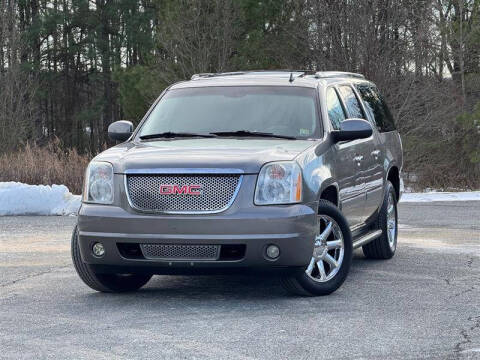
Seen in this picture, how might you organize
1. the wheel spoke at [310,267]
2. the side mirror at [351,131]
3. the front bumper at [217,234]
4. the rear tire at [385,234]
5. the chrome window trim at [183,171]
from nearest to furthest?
the front bumper at [217,234]
the chrome window trim at [183,171]
the wheel spoke at [310,267]
the side mirror at [351,131]
the rear tire at [385,234]

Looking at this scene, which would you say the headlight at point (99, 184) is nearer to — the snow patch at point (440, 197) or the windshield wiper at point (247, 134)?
the windshield wiper at point (247, 134)

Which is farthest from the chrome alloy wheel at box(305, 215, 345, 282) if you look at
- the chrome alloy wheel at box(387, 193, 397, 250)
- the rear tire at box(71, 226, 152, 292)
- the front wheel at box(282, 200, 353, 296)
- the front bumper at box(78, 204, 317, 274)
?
the chrome alloy wheel at box(387, 193, 397, 250)

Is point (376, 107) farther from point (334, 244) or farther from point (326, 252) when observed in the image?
point (326, 252)

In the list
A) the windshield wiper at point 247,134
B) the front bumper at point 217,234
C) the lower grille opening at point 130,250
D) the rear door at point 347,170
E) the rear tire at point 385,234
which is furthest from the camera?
the rear tire at point 385,234

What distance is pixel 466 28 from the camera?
2750cm

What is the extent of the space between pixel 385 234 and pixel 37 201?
7.91m

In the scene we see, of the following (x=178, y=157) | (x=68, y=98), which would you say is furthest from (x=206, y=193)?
(x=68, y=98)

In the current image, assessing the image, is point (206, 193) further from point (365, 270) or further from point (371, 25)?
point (371, 25)

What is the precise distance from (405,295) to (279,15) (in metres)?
27.9

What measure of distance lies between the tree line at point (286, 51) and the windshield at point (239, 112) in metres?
15.2

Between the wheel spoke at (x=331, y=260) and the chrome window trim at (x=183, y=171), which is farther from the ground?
the chrome window trim at (x=183, y=171)

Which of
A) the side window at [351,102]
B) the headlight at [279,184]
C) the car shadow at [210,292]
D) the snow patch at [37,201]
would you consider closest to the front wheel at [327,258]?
the car shadow at [210,292]

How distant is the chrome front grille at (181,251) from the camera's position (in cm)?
765

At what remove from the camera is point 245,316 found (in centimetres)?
740
